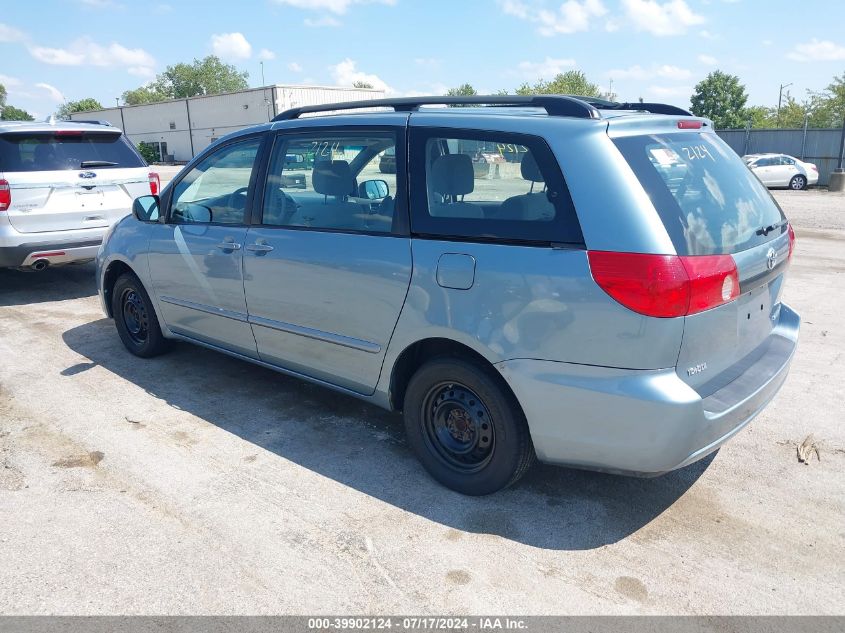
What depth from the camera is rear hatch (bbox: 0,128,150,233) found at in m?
6.93

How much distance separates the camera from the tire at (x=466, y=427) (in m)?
3.11

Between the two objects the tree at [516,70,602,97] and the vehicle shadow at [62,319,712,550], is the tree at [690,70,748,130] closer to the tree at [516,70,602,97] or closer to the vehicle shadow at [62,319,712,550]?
the tree at [516,70,602,97]

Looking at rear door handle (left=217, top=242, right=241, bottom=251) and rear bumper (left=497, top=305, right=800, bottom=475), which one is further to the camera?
rear door handle (left=217, top=242, right=241, bottom=251)

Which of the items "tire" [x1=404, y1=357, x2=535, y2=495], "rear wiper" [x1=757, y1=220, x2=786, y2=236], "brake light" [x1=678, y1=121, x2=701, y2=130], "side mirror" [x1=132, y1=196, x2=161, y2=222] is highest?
"brake light" [x1=678, y1=121, x2=701, y2=130]

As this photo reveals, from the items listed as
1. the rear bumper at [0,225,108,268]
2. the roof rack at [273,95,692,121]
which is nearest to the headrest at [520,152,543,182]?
the roof rack at [273,95,692,121]

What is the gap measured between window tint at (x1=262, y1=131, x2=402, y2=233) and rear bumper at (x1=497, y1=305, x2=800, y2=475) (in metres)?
1.19

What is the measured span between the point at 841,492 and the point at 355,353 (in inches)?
102

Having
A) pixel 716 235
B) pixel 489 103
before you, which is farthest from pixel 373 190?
pixel 716 235

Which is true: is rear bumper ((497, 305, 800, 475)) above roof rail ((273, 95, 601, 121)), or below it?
below

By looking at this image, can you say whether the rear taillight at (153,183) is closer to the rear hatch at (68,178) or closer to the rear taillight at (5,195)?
the rear hatch at (68,178)

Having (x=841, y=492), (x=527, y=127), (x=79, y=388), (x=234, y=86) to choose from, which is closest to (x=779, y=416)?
(x=841, y=492)

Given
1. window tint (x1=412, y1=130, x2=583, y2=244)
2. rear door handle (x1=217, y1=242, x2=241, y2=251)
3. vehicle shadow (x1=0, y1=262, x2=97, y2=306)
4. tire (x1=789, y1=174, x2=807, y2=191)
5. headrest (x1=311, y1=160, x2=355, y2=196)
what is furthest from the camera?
tire (x1=789, y1=174, x2=807, y2=191)

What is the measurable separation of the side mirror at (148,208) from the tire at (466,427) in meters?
2.69

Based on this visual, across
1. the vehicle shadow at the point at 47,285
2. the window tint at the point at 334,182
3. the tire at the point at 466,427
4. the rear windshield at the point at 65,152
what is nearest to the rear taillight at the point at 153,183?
the rear windshield at the point at 65,152
